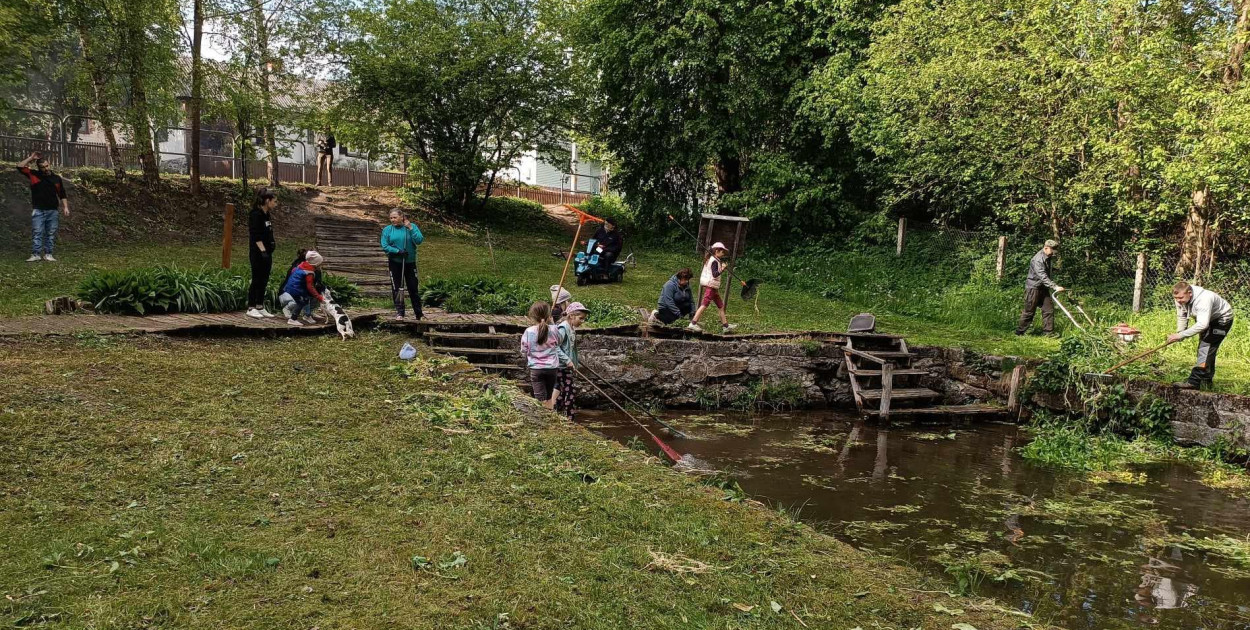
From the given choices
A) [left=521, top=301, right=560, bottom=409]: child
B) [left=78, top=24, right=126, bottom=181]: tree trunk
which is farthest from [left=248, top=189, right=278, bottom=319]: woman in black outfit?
[left=78, top=24, right=126, bottom=181]: tree trunk

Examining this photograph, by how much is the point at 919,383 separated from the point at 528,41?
16182mm

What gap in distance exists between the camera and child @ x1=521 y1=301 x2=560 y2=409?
882 cm

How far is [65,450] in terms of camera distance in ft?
17.7

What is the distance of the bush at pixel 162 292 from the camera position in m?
10.4

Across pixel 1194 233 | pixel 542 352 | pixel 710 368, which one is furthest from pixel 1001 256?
pixel 542 352

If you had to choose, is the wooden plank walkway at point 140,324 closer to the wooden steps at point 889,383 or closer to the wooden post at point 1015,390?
the wooden steps at point 889,383

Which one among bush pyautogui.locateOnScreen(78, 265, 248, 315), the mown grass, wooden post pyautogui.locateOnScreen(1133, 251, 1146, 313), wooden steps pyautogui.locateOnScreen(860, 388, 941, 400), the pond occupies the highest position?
wooden post pyautogui.locateOnScreen(1133, 251, 1146, 313)

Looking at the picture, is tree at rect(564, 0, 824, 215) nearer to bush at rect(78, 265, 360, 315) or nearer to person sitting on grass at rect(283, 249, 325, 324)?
person sitting on grass at rect(283, 249, 325, 324)

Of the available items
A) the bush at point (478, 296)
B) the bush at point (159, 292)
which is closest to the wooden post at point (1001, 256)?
the bush at point (478, 296)

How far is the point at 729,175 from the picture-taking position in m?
25.2

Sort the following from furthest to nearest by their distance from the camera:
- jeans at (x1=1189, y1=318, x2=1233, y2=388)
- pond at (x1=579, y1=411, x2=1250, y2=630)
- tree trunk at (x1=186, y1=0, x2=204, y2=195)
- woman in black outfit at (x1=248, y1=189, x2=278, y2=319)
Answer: tree trunk at (x1=186, y1=0, x2=204, y2=195) < woman in black outfit at (x1=248, y1=189, x2=278, y2=319) < jeans at (x1=1189, y1=318, x2=1233, y2=388) < pond at (x1=579, y1=411, x2=1250, y2=630)

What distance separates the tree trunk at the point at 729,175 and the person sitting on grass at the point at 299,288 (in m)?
16.3

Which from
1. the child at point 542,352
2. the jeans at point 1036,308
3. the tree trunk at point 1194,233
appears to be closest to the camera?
the child at point 542,352

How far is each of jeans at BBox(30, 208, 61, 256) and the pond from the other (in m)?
10.3
